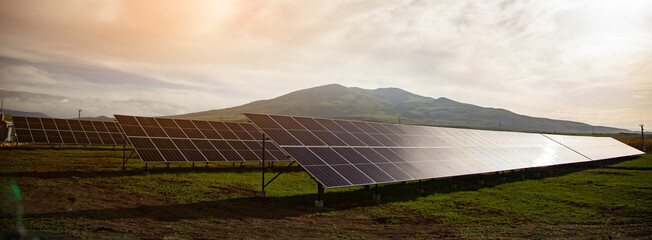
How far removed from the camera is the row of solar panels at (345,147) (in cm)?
1934

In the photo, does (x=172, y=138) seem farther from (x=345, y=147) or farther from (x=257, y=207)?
Answer: (x=345, y=147)

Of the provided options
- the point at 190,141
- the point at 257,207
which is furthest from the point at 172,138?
the point at 257,207

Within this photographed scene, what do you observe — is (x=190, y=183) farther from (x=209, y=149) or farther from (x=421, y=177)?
(x=421, y=177)

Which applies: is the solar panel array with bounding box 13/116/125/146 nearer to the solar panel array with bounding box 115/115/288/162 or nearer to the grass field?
the solar panel array with bounding box 115/115/288/162

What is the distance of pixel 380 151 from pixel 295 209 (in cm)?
811

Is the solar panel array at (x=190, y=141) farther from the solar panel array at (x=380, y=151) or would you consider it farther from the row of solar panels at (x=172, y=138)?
the solar panel array at (x=380, y=151)

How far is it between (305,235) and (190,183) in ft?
45.8

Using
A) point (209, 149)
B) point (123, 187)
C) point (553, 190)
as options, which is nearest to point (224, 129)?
point (209, 149)

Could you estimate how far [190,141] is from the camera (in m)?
32.5

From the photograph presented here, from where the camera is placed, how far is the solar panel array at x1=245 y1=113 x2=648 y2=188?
61.2ft

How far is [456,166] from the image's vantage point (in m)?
24.7

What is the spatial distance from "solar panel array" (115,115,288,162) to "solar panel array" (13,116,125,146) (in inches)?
469

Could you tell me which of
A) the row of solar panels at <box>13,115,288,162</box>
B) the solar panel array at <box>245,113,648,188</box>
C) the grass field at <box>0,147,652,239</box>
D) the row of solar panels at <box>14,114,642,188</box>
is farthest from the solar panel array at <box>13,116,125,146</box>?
the solar panel array at <box>245,113,648,188</box>

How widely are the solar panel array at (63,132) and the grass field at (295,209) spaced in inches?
680
